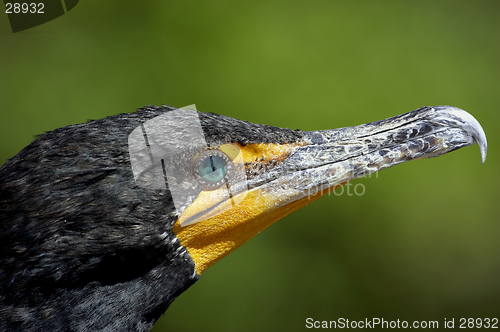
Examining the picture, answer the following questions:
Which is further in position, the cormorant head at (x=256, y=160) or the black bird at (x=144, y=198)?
the cormorant head at (x=256, y=160)

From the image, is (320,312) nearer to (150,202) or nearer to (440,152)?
(440,152)

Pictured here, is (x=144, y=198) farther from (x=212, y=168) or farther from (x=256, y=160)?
(x=256, y=160)

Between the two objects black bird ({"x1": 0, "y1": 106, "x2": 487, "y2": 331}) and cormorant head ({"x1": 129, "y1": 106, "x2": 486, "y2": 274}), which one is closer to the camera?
black bird ({"x1": 0, "y1": 106, "x2": 487, "y2": 331})

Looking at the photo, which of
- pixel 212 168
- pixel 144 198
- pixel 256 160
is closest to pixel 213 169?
pixel 212 168

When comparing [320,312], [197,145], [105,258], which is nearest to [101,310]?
[105,258]

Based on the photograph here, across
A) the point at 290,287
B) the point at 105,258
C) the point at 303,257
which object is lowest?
the point at 290,287

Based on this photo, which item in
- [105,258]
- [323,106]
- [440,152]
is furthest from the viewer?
[323,106]
